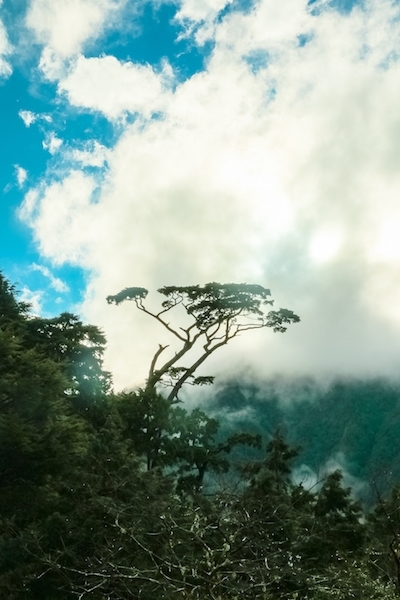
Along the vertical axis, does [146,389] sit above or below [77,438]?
above

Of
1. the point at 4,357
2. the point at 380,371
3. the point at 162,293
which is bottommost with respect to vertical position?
the point at 4,357

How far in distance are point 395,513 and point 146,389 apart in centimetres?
1426

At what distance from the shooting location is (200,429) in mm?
29391

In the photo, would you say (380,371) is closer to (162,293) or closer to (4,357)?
(162,293)

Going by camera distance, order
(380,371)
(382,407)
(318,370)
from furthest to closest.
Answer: (318,370)
(380,371)
(382,407)

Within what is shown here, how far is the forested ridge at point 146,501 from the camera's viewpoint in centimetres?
1105

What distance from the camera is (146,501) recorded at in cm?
1557

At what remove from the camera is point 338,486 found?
87.3 ft

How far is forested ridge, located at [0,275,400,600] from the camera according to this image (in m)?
11.1

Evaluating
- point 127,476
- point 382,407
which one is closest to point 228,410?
point 382,407

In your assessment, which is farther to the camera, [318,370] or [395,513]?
[318,370]

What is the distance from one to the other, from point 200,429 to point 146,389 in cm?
431

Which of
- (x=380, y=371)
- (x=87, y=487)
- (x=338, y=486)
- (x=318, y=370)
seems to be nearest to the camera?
(x=87, y=487)

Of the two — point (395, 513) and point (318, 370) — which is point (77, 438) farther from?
point (318, 370)
